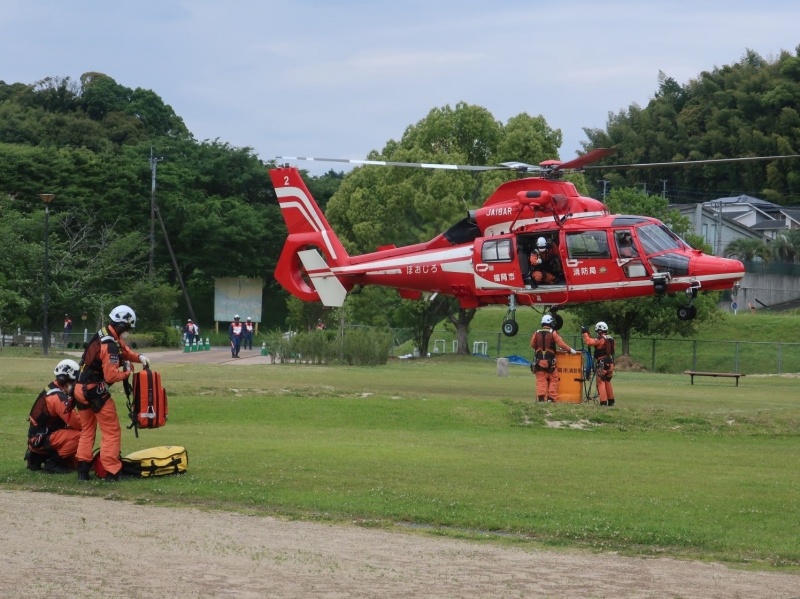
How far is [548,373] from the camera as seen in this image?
24.3m

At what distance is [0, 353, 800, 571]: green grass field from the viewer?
11516mm

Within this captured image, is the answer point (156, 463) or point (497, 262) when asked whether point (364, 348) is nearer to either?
point (497, 262)

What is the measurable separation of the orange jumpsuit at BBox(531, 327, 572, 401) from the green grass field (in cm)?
135

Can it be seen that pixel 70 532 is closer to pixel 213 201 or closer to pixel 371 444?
pixel 371 444

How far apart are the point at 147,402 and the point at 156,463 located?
0.94 metres

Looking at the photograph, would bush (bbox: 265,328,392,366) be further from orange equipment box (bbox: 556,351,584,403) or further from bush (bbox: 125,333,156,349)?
bush (bbox: 125,333,156,349)

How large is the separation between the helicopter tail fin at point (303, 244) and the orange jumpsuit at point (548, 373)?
1088 centimetres

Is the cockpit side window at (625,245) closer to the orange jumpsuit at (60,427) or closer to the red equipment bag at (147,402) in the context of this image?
the red equipment bag at (147,402)

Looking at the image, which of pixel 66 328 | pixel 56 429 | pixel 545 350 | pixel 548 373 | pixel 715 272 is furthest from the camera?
Result: pixel 66 328

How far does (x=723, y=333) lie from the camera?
63.0 m

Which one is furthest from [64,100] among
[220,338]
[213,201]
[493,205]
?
[493,205]

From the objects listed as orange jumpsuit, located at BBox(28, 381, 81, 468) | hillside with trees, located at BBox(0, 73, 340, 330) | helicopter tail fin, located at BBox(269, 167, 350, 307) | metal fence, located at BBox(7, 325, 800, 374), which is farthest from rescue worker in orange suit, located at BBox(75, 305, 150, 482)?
hillside with trees, located at BBox(0, 73, 340, 330)

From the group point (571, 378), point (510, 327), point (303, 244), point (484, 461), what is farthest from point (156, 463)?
Result: point (303, 244)

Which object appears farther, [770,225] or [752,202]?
[752,202]
